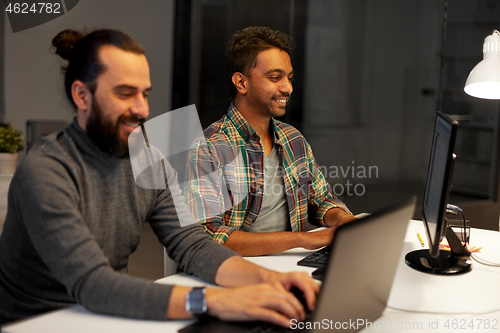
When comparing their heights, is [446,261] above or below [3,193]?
below

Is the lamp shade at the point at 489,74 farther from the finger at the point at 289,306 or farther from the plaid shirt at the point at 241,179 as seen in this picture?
the finger at the point at 289,306

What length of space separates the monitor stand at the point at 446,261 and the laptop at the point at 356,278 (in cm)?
43

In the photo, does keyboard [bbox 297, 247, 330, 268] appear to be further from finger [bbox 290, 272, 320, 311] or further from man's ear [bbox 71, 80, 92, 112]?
man's ear [bbox 71, 80, 92, 112]

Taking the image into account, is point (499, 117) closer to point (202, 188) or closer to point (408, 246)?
point (408, 246)

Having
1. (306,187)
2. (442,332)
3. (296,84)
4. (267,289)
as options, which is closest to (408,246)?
(306,187)

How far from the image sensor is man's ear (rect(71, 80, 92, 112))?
50.3 inches

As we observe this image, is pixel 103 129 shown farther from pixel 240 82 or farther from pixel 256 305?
pixel 240 82

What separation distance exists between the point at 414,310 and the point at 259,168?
0.99 metres

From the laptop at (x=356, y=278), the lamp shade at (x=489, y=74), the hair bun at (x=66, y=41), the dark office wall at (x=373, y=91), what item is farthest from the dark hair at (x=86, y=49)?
the dark office wall at (x=373, y=91)

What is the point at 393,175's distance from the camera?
16.3ft

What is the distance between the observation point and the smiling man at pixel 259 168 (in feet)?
5.84

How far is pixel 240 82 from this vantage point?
2.23 m

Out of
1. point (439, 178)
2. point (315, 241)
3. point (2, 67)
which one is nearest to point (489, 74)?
point (439, 178)

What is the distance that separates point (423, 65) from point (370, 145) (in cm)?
92
